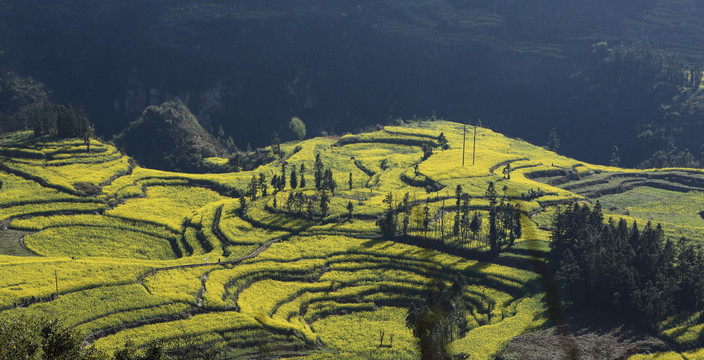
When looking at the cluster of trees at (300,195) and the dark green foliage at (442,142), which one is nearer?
the cluster of trees at (300,195)

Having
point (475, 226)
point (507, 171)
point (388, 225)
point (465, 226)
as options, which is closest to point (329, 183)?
point (388, 225)

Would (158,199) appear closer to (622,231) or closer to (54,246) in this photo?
(54,246)

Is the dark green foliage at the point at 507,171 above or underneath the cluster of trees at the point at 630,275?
above

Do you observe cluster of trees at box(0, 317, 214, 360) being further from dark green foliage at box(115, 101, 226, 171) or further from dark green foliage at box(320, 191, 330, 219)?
dark green foliage at box(115, 101, 226, 171)

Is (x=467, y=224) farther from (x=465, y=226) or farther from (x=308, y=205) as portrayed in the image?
(x=308, y=205)


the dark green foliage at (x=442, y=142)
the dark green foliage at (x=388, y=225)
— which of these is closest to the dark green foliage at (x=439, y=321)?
the dark green foliage at (x=388, y=225)

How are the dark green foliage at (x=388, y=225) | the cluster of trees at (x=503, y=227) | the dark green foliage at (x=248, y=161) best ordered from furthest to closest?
1. the dark green foliage at (x=248, y=161)
2. the dark green foliage at (x=388, y=225)
3. the cluster of trees at (x=503, y=227)

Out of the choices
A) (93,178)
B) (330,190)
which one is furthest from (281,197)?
(93,178)

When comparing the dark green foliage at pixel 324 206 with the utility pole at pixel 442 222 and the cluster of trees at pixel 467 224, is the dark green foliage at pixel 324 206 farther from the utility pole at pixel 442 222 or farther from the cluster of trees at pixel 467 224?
the utility pole at pixel 442 222
